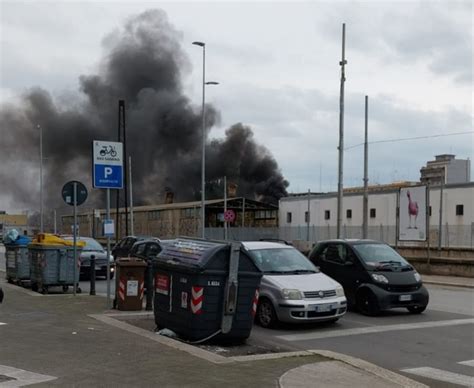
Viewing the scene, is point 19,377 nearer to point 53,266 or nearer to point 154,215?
point 53,266

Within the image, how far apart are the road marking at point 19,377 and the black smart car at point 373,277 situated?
724 cm

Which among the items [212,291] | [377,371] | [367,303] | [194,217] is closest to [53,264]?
[367,303]

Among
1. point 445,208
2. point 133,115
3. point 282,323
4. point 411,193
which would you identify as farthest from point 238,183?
point 282,323

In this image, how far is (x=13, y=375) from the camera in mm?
6312

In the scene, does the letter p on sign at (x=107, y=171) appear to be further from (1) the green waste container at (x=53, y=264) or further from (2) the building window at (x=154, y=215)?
(2) the building window at (x=154, y=215)

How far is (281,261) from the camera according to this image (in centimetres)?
1149

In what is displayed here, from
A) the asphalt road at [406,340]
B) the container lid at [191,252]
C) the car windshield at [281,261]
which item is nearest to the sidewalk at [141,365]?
the asphalt road at [406,340]

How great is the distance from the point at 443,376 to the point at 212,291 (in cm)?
292

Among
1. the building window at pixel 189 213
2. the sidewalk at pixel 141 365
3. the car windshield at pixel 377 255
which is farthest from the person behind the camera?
the building window at pixel 189 213

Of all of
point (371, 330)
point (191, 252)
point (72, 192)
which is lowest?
point (371, 330)

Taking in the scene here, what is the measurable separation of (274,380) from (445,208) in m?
39.0

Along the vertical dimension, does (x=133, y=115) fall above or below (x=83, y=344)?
above

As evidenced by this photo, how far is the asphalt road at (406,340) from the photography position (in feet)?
25.1

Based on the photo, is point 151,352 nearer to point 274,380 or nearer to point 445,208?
point 274,380
